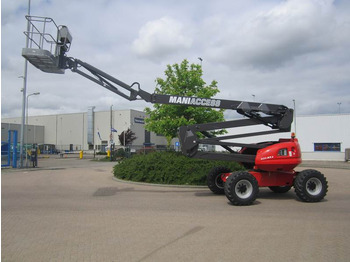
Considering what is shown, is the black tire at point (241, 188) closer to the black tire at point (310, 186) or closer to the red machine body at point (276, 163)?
the red machine body at point (276, 163)

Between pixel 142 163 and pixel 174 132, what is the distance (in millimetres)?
3951

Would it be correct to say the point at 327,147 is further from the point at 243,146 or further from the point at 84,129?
the point at 84,129

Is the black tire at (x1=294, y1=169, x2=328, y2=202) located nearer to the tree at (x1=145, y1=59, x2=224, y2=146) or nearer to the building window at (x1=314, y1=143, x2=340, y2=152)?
the tree at (x1=145, y1=59, x2=224, y2=146)

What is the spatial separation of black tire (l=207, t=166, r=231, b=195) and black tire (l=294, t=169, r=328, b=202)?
2.67m

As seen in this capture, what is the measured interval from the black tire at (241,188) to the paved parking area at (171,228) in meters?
0.29

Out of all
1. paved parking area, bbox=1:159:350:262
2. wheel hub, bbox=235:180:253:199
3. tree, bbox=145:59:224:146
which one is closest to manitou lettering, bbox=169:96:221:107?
wheel hub, bbox=235:180:253:199

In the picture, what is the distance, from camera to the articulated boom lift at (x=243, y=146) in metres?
9.81

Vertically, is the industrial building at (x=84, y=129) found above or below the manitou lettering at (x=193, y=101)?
above

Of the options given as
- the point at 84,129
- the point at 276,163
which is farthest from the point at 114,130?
the point at 276,163

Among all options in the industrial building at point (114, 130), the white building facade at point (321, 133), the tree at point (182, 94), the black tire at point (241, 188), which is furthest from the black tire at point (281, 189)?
the white building facade at point (321, 133)

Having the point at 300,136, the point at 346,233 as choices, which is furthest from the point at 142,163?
the point at 300,136

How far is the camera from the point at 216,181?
1171 centimetres

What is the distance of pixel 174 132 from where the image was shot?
18719 millimetres

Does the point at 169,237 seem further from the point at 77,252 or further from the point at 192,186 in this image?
the point at 192,186
